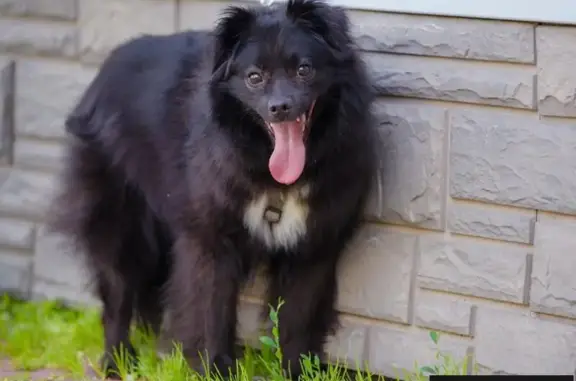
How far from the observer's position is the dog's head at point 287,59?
3.22 meters

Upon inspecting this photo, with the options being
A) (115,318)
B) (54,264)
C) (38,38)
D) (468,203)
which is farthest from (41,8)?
(468,203)

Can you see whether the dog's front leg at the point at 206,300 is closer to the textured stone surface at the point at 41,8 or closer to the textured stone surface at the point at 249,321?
the textured stone surface at the point at 249,321

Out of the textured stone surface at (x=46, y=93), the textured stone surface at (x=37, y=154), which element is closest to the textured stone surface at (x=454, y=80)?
the textured stone surface at (x=46, y=93)

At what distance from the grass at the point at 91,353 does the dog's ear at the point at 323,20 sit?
950mm

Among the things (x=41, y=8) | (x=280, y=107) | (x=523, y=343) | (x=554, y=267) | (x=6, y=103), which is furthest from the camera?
(x=6, y=103)

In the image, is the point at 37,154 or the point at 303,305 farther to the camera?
the point at 37,154

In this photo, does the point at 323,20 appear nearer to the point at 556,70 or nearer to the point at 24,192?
the point at 556,70

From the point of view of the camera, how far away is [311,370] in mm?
3471

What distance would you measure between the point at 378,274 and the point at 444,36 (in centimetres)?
93

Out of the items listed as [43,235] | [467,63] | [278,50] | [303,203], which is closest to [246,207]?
[303,203]

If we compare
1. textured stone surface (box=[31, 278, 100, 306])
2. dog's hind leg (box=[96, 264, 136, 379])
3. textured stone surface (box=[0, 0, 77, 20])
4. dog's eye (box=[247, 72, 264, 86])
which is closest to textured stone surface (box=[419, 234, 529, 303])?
dog's eye (box=[247, 72, 264, 86])

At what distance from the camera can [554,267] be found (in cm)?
320

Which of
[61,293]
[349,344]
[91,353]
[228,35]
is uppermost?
[228,35]

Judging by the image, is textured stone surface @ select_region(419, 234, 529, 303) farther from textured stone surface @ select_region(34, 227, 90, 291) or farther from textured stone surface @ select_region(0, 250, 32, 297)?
textured stone surface @ select_region(0, 250, 32, 297)
